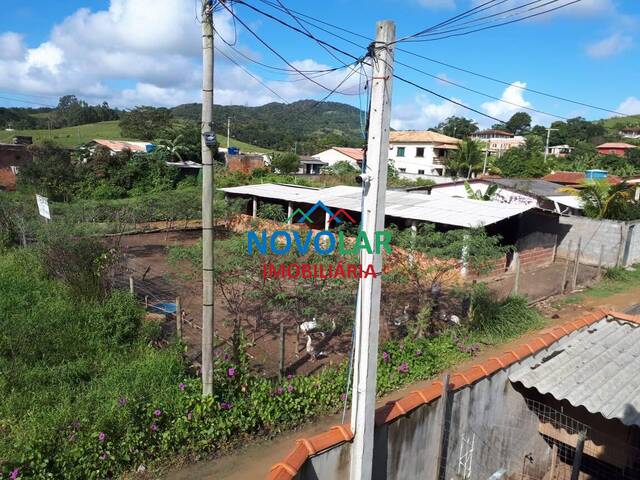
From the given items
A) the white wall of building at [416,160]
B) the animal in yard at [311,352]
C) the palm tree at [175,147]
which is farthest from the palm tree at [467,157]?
the animal in yard at [311,352]

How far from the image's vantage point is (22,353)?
5.89 meters

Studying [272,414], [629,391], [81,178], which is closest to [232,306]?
[272,414]

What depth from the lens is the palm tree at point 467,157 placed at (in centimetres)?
3375

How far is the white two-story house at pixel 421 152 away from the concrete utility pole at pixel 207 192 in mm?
36573

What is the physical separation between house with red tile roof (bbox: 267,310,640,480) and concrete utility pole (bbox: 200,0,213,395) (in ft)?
4.48

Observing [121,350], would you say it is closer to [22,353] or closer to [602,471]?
[22,353]

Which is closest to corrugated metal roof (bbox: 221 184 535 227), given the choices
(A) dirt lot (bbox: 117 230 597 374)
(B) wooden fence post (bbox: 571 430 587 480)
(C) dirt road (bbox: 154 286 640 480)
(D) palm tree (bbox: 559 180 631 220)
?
(A) dirt lot (bbox: 117 230 597 374)

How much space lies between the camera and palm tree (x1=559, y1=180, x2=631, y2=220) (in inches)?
628

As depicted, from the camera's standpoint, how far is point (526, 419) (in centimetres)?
536

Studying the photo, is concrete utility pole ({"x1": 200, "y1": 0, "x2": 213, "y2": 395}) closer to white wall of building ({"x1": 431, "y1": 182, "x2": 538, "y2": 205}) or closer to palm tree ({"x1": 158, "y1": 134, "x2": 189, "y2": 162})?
white wall of building ({"x1": 431, "y1": 182, "x2": 538, "y2": 205})

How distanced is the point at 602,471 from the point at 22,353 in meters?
7.61

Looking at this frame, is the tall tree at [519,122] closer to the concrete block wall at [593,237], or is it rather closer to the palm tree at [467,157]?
the palm tree at [467,157]

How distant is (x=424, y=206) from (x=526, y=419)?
9.96 m

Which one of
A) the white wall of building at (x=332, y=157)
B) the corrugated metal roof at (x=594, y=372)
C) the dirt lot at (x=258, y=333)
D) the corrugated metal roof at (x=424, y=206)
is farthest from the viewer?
the white wall of building at (x=332, y=157)
